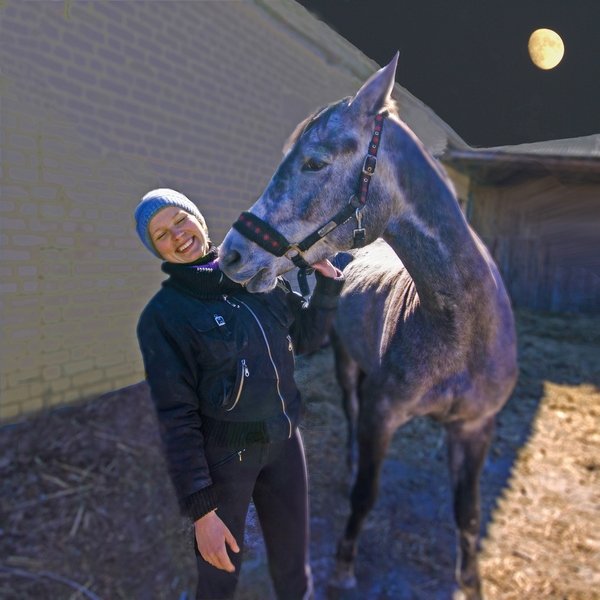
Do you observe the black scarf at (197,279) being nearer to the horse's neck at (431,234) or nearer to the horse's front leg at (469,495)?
the horse's neck at (431,234)

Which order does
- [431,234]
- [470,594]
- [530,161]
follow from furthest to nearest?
[530,161] < [470,594] < [431,234]

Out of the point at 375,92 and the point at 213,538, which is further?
the point at 375,92

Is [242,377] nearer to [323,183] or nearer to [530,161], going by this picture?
[323,183]

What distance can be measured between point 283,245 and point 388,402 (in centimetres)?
103

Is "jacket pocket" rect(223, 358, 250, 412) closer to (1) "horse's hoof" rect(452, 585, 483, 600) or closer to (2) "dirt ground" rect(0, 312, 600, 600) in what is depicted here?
(2) "dirt ground" rect(0, 312, 600, 600)

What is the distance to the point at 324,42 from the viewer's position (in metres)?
6.95

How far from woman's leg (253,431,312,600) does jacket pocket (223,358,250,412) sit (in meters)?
0.29

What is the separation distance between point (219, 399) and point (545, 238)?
1086 centimetres

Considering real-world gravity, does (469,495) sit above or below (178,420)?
below

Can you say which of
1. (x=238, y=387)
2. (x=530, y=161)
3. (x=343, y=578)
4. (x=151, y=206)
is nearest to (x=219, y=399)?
(x=238, y=387)

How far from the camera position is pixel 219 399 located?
148 centimetres

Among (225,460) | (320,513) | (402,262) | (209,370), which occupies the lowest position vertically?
(320,513)

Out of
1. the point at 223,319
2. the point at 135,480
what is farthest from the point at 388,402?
the point at 135,480

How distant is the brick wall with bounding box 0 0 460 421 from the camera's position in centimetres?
355
